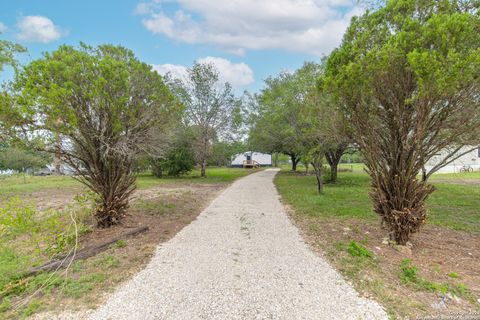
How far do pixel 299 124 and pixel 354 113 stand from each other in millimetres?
6920

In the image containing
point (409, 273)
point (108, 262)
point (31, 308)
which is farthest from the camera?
point (108, 262)

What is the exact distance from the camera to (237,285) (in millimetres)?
3131

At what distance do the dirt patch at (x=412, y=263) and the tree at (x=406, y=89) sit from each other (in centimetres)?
55

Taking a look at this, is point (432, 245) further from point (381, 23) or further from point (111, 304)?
point (111, 304)

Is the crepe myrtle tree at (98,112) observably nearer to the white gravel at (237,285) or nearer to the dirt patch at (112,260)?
the dirt patch at (112,260)

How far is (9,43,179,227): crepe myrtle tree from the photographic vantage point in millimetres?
4574

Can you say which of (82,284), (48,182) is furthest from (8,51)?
(82,284)

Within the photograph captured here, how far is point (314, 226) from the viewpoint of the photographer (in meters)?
6.07

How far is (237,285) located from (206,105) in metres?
19.2

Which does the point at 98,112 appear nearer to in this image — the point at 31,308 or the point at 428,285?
the point at 31,308

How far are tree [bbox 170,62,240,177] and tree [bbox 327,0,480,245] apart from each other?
1690 cm

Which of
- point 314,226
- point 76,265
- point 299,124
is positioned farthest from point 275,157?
point 76,265

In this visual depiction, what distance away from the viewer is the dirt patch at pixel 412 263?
2760mm

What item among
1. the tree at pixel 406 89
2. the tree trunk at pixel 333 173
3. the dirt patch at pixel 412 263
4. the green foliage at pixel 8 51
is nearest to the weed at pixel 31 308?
the dirt patch at pixel 412 263
